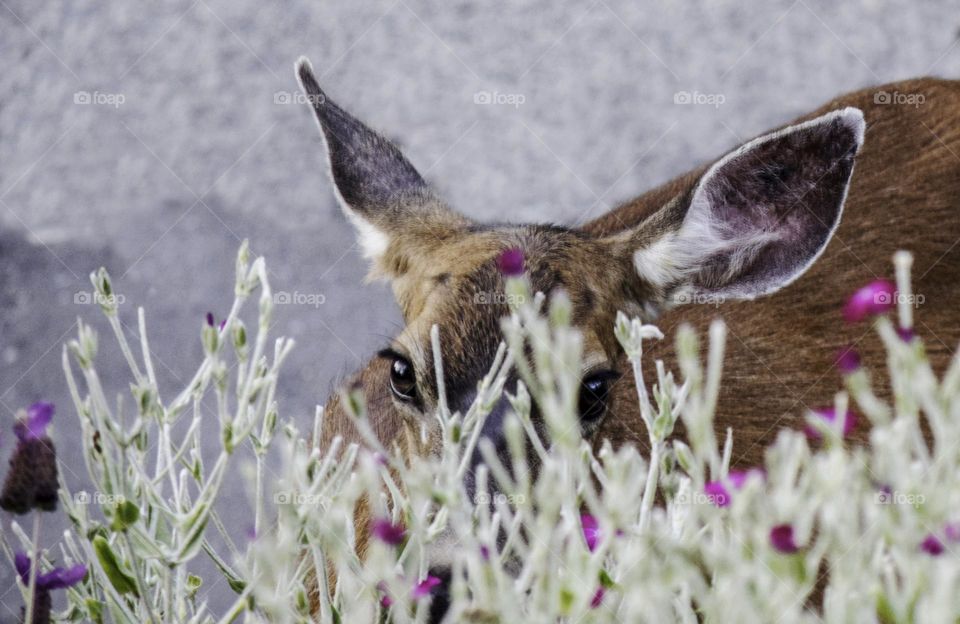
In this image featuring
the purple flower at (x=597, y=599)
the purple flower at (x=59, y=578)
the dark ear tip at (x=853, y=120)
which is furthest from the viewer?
the dark ear tip at (x=853, y=120)

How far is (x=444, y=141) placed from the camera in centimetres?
491

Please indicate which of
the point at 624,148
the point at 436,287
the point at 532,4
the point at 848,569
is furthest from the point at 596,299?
the point at 532,4

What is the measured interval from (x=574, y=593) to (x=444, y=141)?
3815mm

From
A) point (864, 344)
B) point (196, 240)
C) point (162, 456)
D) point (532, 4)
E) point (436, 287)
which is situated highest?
point (532, 4)

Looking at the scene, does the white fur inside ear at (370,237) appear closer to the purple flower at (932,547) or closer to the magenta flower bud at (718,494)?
the magenta flower bud at (718,494)

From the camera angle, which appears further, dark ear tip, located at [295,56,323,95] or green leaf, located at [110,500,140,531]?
dark ear tip, located at [295,56,323,95]

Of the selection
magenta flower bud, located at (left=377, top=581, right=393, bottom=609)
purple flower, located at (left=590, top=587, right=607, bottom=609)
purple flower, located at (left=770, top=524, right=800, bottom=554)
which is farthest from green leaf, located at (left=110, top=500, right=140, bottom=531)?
purple flower, located at (left=770, top=524, right=800, bottom=554)

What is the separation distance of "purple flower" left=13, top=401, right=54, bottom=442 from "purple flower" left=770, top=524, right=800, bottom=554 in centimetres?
98

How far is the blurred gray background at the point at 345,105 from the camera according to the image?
4.73 m

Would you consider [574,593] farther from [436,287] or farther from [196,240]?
[196,240]

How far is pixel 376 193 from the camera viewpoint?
2785mm

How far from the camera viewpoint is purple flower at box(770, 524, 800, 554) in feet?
3.78

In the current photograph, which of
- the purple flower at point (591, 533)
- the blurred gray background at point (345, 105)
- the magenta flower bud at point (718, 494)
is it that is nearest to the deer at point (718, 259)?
the purple flower at point (591, 533)

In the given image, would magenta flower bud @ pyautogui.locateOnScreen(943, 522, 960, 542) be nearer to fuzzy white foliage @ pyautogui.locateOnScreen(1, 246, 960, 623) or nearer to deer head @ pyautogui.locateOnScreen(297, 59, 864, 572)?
fuzzy white foliage @ pyautogui.locateOnScreen(1, 246, 960, 623)
